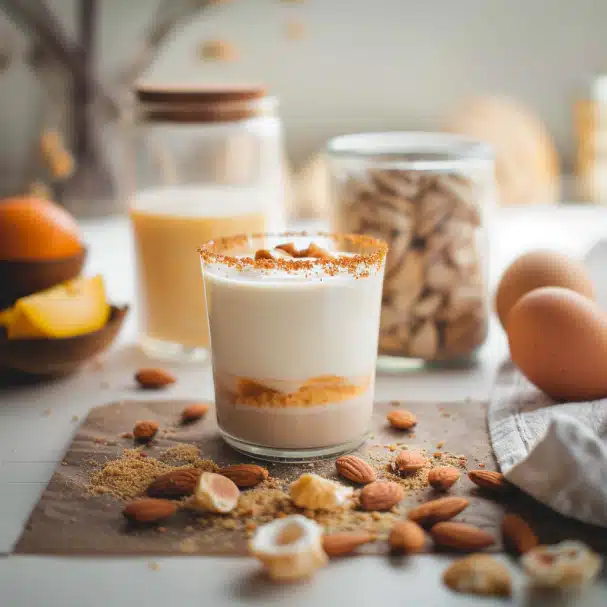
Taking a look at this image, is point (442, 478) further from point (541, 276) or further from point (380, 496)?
point (541, 276)

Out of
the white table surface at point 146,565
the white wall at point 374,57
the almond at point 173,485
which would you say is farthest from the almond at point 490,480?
the white wall at point 374,57

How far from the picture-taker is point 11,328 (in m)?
1.00

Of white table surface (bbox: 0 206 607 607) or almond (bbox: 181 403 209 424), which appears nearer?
white table surface (bbox: 0 206 607 607)

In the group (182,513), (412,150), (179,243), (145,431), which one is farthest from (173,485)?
(412,150)

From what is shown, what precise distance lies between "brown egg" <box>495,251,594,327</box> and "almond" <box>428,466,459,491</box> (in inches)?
14.3

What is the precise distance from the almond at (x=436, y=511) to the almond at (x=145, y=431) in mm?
309

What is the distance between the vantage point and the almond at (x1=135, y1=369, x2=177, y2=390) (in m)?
1.07

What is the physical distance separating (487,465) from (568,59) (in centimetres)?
198

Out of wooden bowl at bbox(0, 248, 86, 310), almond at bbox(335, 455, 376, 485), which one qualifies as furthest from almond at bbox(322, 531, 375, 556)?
wooden bowl at bbox(0, 248, 86, 310)

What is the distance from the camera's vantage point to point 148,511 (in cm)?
70

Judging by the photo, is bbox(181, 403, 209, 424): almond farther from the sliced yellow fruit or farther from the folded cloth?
the folded cloth

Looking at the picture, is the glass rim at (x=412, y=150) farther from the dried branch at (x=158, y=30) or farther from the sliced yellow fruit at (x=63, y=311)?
the dried branch at (x=158, y=30)

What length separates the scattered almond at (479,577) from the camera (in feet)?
1.99

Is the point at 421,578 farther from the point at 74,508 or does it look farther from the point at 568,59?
the point at 568,59
